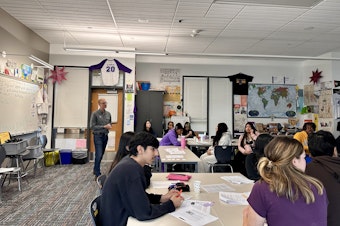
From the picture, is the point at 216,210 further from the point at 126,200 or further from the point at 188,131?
the point at 188,131

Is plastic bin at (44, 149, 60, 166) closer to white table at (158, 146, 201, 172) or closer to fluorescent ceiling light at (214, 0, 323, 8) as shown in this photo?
white table at (158, 146, 201, 172)

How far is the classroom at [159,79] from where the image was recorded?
424cm

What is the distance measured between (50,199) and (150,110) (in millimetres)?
4086

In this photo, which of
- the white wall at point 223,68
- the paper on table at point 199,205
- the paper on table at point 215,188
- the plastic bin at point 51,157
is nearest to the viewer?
the paper on table at point 199,205

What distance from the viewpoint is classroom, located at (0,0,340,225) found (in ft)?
13.9

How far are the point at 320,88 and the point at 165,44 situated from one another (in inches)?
202

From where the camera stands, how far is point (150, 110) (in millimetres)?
7434

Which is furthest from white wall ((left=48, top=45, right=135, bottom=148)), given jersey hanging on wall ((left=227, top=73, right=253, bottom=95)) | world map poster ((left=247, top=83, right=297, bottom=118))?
world map poster ((left=247, top=83, right=297, bottom=118))

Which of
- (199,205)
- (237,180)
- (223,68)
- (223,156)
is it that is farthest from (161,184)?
(223,68)

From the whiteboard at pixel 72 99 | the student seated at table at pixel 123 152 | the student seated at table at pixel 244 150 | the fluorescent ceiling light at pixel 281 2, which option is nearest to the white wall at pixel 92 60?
the whiteboard at pixel 72 99

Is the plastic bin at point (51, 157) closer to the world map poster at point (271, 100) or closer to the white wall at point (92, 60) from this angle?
the white wall at point (92, 60)

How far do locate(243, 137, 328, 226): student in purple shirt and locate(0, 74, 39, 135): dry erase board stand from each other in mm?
5078

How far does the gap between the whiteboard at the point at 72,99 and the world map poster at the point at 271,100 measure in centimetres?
541

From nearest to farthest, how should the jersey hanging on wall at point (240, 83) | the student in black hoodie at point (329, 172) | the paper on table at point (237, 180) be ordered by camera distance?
the student in black hoodie at point (329, 172)
the paper on table at point (237, 180)
the jersey hanging on wall at point (240, 83)
